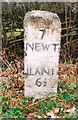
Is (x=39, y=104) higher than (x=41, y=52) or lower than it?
lower

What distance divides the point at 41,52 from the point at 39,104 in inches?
35.2

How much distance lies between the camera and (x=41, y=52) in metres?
2.20

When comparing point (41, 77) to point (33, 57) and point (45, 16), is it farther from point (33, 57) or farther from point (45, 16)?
point (45, 16)

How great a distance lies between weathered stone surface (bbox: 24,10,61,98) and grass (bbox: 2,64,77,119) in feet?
0.48

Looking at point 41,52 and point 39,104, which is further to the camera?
point 39,104

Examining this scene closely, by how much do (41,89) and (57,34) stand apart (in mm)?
1002

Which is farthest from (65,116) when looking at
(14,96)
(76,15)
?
(76,15)

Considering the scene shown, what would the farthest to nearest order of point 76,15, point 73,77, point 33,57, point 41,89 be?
1. point 76,15
2. point 73,77
3. point 41,89
4. point 33,57

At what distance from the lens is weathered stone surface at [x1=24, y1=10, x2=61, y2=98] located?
2098mm

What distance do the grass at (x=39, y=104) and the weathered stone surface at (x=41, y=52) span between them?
0.15 meters

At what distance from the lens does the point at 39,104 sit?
7.54 ft

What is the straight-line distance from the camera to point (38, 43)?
2.15 m

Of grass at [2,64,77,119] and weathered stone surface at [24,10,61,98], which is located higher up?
weathered stone surface at [24,10,61,98]

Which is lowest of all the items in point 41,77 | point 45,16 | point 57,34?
point 41,77
